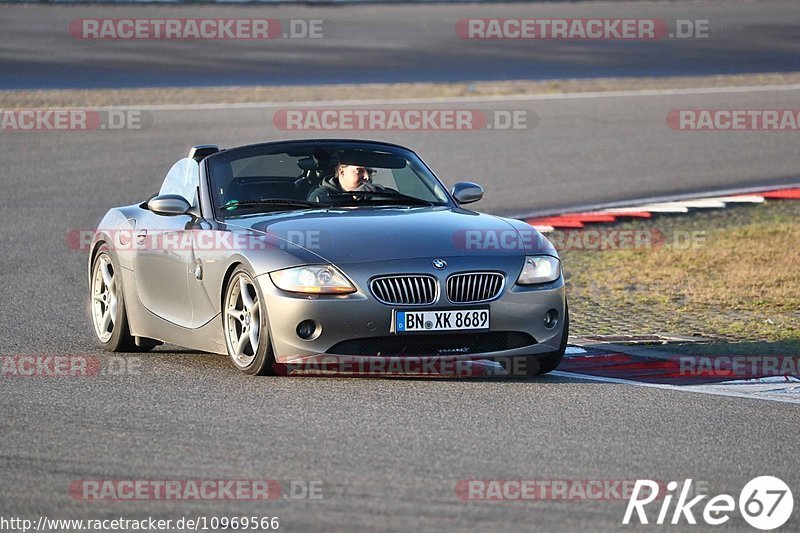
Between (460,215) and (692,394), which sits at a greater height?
(460,215)

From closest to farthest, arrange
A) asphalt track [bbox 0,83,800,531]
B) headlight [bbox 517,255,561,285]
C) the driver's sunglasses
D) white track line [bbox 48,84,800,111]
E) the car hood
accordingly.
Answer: asphalt track [bbox 0,83,800,531]
the car hood
headlight [bbox 517,255,561,285]
the driver's sunglasses
white track line [bbox 48,84,800,111]

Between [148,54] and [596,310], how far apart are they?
67.5 feet

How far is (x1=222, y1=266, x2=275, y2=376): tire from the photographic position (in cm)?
844

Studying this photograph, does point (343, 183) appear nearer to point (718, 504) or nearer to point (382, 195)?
point (382, 195)

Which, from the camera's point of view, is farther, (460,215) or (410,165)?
(410,165)

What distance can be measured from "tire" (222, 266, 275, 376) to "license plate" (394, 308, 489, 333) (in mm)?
740

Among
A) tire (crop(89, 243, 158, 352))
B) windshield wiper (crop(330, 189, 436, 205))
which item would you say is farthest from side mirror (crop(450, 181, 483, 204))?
tire (crop(89, 243, 158, 352))

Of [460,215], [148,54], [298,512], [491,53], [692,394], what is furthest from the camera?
[491,53]

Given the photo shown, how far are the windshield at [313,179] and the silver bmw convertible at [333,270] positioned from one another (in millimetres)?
11

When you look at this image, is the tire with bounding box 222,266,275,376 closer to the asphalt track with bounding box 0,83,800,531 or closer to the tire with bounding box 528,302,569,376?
the asphalt track with bounding box 0,83,800,531

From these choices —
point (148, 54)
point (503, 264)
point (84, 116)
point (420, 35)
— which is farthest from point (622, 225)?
point (420, 35)

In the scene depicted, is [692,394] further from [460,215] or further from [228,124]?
[228,124]

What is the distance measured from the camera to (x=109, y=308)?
10.3 m

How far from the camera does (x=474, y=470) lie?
20.5 ft
